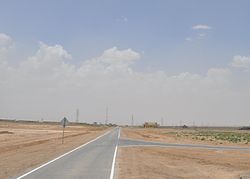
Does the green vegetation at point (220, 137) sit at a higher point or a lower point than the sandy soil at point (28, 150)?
higher

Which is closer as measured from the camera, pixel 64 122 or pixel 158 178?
pixel 158 178

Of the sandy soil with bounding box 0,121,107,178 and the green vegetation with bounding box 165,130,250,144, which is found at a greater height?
the green vegetation with bounding box 165,130,250,144

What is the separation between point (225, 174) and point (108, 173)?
6.78m

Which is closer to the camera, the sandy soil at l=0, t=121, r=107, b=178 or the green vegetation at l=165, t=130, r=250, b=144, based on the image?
the sandy soil at l=0, t=121, r=107, b=178

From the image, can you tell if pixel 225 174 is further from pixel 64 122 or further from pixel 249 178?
pixel 64 122

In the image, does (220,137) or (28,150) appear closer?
(28,150)

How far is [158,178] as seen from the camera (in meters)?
18.7

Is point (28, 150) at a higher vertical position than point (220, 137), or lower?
lower

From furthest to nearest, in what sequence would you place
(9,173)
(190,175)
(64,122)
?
1. (64,122)
2. (190,175)
3. (9,173)

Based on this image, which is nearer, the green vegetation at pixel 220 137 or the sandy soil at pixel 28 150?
the sandy soil at pixel 28 150

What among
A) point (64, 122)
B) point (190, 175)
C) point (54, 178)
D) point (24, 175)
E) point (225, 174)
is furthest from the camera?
point (64, 122)

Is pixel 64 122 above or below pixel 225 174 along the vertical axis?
above

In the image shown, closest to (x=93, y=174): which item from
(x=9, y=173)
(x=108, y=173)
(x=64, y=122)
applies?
(x=108, y=173)

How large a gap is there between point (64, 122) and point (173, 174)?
3036 centimetres
